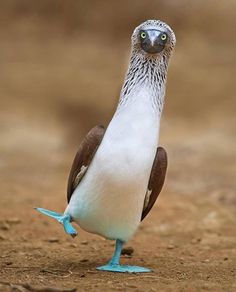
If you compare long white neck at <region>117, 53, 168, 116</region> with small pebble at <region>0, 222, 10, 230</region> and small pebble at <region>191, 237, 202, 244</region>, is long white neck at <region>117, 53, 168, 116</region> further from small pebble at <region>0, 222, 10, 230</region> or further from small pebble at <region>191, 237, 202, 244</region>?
small pebble at <region>0, 222, 10, 230</region>

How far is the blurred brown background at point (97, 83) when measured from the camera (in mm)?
11680

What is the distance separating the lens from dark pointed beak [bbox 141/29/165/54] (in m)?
4.73

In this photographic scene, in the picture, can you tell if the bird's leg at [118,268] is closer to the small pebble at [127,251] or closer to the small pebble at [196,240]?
the small pebble at [127,251]

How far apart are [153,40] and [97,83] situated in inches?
448

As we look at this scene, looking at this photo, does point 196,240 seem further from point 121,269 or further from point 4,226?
point 121,269

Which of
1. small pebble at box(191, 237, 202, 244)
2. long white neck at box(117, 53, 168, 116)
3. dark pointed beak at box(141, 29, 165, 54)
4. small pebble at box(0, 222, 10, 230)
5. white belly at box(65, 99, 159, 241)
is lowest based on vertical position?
small pebble at box(0, 222, 10, 230)

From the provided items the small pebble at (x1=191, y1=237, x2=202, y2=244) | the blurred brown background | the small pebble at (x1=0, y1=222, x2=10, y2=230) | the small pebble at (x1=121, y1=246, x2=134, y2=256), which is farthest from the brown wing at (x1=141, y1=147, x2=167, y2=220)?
the blurred brown background

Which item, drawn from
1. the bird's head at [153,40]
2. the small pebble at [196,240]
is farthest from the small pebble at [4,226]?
the bird's head at [153,40]

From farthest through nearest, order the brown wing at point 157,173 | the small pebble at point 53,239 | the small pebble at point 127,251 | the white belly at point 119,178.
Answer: the small pebble at point 53,239, the small pebble at point 127,251, the brown wing at point 157,173, the white belly at point 119,178

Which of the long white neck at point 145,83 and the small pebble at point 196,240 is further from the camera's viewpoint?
the small pebble at point 196,240

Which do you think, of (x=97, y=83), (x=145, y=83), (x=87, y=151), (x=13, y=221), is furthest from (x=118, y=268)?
(x=97, y=83)

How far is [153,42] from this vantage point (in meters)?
4.73

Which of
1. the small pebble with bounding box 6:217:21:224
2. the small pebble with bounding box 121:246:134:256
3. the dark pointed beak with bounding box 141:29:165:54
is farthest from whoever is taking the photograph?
the small pebble with bounding box 6:217:21:224

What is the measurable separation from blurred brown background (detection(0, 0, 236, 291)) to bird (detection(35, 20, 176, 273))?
15.3 feet
